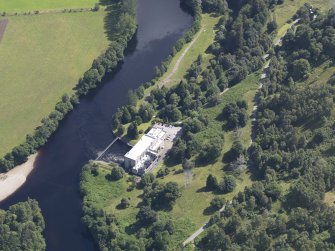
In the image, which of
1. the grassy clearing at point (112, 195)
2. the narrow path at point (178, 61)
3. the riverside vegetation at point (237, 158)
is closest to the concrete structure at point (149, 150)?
the riverside vegetation at point (237, 158)

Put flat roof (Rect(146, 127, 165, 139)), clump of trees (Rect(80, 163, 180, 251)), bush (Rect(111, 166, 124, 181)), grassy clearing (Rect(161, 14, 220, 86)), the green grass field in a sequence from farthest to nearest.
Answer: grassy clearing (Rect(161, 14, 220, 86))
the green grass field
flat roof (Rect(146, 127, 165, 139))
bush (Rect(111, 166, 124, 181))
clump of trees (Rect(80, 163, 180, 251))

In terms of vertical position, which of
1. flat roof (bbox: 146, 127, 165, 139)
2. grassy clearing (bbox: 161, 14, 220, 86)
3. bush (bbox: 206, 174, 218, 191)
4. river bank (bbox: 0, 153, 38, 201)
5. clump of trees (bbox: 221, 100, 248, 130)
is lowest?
river bank (bbox: 0, 153, 38, 201)

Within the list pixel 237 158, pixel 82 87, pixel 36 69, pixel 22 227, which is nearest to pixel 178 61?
pixel 82 87

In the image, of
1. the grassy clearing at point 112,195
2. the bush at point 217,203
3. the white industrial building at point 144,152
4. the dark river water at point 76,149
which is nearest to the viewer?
the bush at point 217,203

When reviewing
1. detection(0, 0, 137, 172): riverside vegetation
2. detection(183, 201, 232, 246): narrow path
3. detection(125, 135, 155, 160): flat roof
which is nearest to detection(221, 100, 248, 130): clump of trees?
detection(125, 135, 155, 160): flat roof

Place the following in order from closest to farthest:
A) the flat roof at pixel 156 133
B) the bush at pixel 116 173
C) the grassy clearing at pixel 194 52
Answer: the bush at pixel 116 173 → the flat roof at pixel 156 133 → the grassy clearing at pixel 194 52

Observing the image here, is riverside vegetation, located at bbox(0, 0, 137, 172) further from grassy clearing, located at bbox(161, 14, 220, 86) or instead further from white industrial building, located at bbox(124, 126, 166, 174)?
white industrial building, located at bbox(124, 126, 166, 174)

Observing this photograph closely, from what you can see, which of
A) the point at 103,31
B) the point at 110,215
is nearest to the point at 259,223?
the point at 110,215

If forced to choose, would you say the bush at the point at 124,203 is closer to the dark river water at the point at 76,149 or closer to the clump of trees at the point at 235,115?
the dark river water at the point at 76,149
